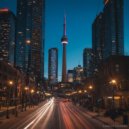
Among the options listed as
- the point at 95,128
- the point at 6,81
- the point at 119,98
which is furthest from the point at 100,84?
the point at 95,128

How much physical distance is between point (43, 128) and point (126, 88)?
143 feet

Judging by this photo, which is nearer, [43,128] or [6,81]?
[43,128]

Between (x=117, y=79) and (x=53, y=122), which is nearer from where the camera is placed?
(x=53, y=122)

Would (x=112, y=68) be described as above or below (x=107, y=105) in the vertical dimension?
above

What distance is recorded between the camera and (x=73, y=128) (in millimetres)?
35625

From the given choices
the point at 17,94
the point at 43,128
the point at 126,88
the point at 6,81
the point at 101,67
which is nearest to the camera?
the point at 43,128

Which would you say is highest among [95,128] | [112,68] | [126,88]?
[112,68]

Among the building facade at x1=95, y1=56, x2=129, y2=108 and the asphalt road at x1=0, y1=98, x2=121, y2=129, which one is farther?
the building facade at x1=95, y1=56, x2=129, y2=108

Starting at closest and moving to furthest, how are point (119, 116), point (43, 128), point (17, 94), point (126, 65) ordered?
point (43, 128) → point (119, 116) → point (126, 65) → point (17, 94)

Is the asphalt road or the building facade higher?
the building facade

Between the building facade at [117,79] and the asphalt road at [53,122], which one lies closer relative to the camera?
the asphalt road at [53,122]

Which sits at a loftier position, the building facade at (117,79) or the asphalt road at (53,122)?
the building facade at (117,79)

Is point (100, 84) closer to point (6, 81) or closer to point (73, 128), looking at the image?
point (6, 81)

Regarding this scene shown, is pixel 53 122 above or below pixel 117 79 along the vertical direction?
below
